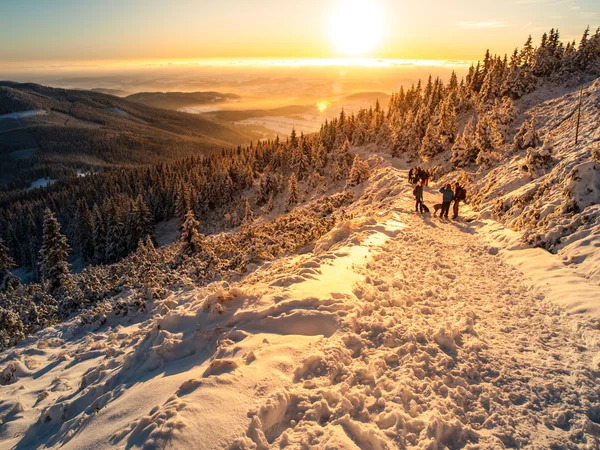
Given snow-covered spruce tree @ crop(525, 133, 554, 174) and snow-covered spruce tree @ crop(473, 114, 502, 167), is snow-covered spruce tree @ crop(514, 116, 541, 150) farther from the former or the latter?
snow-covered spruce tree @ crop(525, 133, 554, 174)

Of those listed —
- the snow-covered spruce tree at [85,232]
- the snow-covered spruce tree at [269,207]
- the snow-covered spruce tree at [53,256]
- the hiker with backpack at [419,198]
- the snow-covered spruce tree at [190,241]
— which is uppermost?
the hiker with backpack at [419,198]

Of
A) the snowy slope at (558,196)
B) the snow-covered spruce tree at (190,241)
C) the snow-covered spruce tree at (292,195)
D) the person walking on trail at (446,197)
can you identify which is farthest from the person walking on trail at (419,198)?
the snow-covered spruce tree at (292,195)

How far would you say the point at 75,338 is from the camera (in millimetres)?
12047

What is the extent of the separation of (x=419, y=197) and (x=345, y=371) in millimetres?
14340

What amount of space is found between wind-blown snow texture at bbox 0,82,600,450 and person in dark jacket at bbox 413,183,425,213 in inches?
257

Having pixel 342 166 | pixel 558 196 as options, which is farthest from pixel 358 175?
pixel 558 196

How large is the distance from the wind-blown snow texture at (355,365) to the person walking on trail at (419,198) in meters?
6.53

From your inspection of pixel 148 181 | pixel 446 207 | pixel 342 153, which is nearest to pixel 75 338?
pixel 446 207

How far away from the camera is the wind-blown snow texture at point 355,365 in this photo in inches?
166

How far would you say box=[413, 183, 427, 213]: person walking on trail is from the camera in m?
17.2

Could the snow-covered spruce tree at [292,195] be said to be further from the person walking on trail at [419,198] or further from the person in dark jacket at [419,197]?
the person walking on trail at [419,198]

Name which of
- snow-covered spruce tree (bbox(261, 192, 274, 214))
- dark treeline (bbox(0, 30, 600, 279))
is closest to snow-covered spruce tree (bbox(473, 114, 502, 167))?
dark treeline (bbox(0, 30, 600, 279))

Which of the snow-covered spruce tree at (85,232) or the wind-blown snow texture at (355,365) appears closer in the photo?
the wind-blown snow texture at (355,365)

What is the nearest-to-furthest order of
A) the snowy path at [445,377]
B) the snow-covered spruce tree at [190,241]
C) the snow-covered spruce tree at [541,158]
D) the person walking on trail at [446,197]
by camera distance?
the snowy path at [445,377], the person walking on trail at [446,197], the snow-covered spruce tree at [541,158], the snow-covered spruce tree at [190,241]
